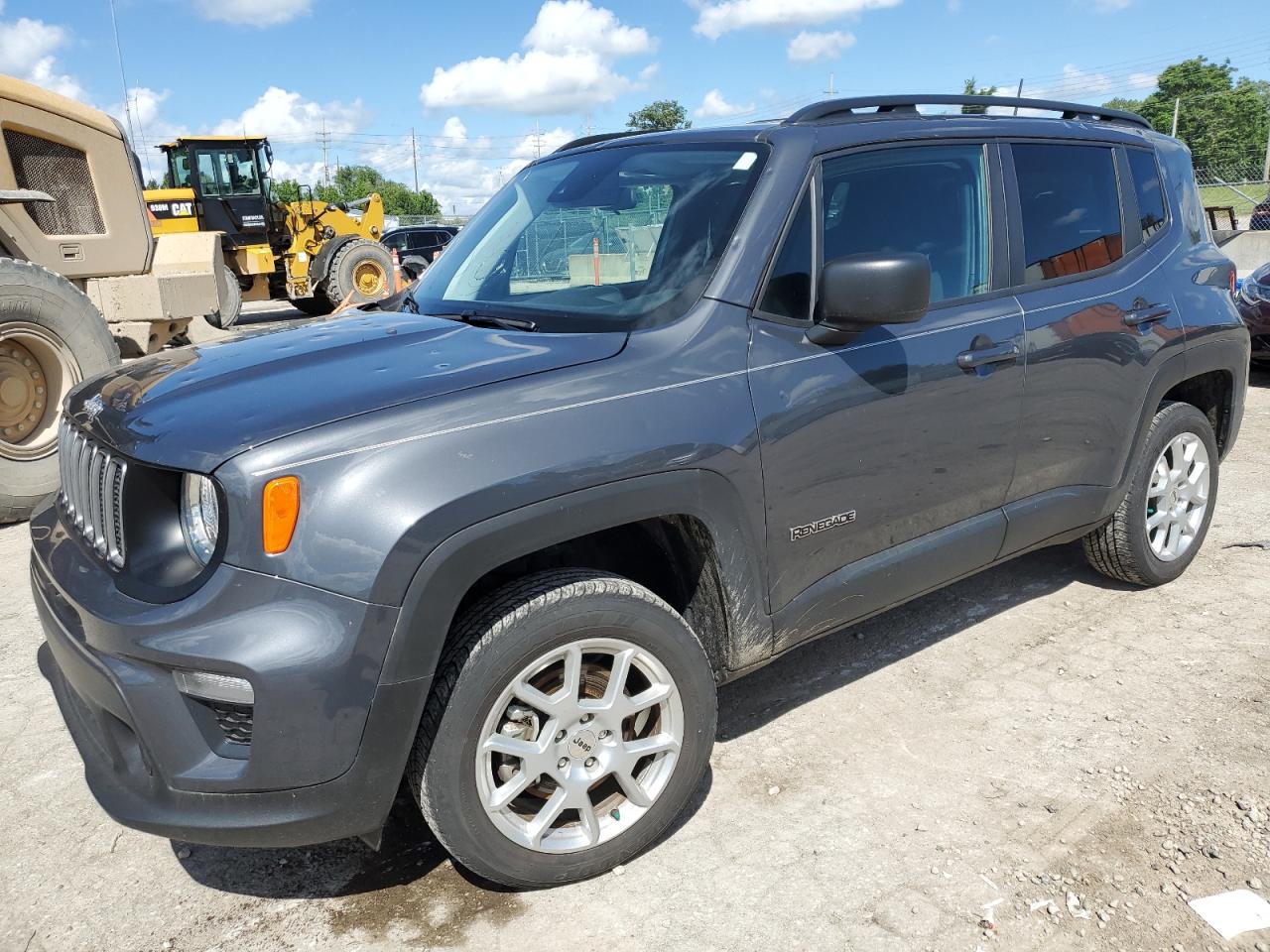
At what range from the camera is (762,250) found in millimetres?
2801

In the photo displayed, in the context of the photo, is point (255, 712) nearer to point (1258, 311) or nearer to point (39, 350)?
point (39, 350)

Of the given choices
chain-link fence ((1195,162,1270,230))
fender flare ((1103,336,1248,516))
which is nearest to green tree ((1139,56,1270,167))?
chain-link fence ((1195,162,1270,230))

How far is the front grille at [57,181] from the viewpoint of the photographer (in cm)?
695

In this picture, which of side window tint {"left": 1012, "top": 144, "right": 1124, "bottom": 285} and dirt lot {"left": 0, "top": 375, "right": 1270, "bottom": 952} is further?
side window tint {"left": 1012, "top": 144, "right": 1124, "bottom": 285}

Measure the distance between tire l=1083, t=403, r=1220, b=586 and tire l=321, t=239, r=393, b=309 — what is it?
50.1 feet

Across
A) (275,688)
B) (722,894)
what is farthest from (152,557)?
(722,894)

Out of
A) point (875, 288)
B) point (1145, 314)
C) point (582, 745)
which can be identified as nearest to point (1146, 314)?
point (1145, 314)

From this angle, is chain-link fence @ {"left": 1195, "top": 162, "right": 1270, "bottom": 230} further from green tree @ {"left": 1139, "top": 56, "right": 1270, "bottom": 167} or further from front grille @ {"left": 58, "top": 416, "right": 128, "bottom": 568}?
green tree @ {"left": 1139, "top": 56, "right": 1270, "bottom": 167}

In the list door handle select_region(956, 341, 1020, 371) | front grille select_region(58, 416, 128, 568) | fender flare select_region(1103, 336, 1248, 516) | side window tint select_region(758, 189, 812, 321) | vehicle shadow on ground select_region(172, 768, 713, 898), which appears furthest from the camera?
fender flare select_region(1103, 336, 1248, 516)

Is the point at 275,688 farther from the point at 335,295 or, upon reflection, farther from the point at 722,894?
the point at 335,295

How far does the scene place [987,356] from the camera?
10.7 feet

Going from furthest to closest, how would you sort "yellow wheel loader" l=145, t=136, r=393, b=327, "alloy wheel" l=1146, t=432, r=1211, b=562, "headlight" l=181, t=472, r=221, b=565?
"yellow wheel loader" l=145, t=136, r=393, b=327
"alloy wheel" l=1146, t=432, r=1211, b=562
"headlight" l=181, t=472, r=221, b=565

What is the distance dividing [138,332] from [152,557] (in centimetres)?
607

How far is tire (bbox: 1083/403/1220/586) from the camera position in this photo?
4098 millimetres
